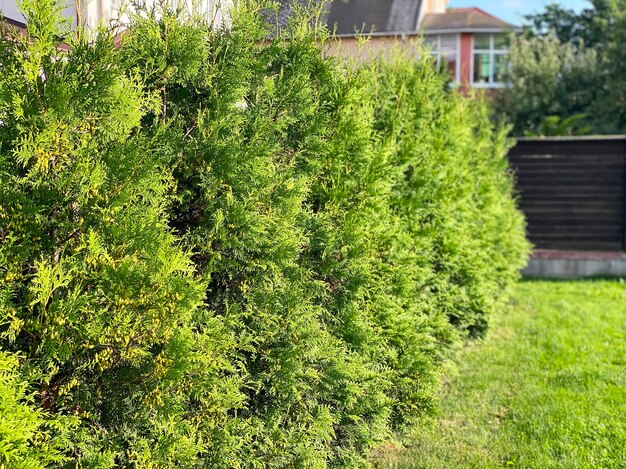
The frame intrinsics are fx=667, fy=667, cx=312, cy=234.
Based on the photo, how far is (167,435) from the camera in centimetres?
288

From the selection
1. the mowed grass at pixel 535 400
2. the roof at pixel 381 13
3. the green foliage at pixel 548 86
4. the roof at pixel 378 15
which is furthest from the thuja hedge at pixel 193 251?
the green foliage at pixel 548 86

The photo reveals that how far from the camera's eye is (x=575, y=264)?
13.2 m

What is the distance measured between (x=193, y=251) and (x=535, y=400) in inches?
154

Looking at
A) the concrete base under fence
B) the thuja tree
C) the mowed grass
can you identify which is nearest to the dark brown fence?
the concrete base under fence

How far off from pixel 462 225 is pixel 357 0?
26.4ft

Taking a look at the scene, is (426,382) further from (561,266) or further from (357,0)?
(357,0)

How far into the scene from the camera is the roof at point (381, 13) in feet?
37.6

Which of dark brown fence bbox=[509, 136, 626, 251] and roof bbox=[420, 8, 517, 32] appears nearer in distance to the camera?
dark brown fence bbox=[509, 136, 626, 251]

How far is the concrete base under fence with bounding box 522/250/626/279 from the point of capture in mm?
13031

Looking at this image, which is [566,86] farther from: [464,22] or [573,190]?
[573,190]

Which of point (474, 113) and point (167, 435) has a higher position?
point (474, 113)

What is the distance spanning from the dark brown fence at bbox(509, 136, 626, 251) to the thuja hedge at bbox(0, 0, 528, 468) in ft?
31.9

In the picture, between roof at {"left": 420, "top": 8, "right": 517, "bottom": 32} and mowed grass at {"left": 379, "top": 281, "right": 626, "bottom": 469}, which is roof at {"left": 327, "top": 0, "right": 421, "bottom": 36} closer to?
mowed grass at {"left": 379, "top": 281, "right": 626, "bottom": 469}

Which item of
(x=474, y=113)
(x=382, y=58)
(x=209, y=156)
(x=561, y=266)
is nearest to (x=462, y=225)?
(x=382, y=58)
